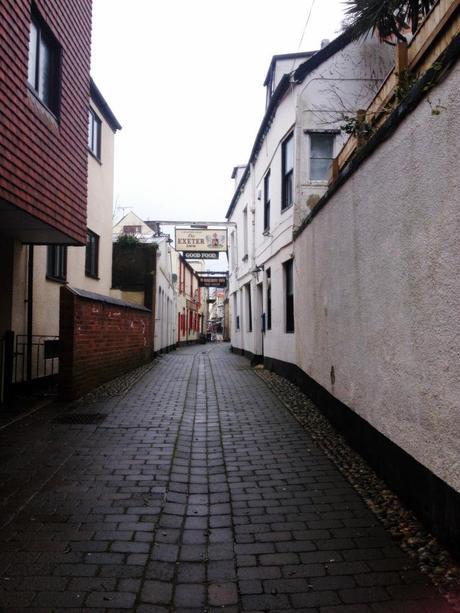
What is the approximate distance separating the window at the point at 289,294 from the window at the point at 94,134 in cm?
571

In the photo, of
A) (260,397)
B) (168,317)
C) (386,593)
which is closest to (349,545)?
(386,593)

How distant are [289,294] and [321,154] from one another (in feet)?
10.1

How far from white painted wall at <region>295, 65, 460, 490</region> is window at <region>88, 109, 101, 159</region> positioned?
854cm

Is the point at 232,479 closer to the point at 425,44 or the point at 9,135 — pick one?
the point at 425,44

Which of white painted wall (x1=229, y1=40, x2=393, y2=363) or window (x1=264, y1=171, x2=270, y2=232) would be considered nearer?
white painted wall (x1=229, y1=40, x2=393, y2=363)

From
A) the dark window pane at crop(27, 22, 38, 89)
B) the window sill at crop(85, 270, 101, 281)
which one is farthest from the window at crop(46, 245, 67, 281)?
the dark window pane at crop(27, 22, 38, 89)

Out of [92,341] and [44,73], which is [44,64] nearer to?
[44,73]

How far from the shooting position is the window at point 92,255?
13.0 m

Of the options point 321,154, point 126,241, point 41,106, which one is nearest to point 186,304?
point 126,241

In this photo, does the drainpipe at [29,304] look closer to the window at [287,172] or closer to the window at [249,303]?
the window at [287,172]

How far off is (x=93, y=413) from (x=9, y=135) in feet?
12.7

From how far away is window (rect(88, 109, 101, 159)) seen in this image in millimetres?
12723

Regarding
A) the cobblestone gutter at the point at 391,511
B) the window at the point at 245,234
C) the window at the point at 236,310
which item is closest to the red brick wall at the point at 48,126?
the cobblestone gutter at the point at 391,511

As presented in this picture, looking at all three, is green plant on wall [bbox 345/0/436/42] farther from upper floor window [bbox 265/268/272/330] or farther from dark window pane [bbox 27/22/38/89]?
upper floor window [bbox 265/268/272/330]
